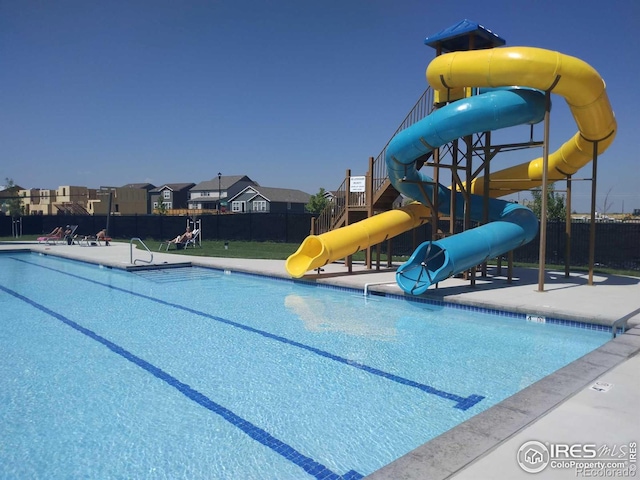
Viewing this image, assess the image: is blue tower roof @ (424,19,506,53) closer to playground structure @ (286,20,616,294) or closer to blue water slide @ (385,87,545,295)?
playground structure @ (286,20,616,294)

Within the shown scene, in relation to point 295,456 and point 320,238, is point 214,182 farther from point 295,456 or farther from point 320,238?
point 295,456

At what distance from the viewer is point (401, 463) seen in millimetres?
2977

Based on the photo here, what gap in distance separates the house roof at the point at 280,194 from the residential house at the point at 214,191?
6.88 metres

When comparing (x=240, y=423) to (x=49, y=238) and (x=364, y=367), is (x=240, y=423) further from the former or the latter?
(x=49, y=238)

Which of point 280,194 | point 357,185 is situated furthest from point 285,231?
point 280,194

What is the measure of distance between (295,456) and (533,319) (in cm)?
537

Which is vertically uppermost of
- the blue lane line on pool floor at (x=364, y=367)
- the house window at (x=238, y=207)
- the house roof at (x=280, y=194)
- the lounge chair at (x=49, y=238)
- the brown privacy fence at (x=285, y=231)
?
the house roof at (x=280, y=194)

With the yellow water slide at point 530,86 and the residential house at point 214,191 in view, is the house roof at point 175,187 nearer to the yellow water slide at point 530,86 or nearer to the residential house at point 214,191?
the residential house at point 214,191

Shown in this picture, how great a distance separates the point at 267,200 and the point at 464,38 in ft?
152

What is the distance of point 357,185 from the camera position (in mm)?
13492

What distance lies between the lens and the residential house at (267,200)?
2206 inches

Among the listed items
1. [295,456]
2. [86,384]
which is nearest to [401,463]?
[295,456]

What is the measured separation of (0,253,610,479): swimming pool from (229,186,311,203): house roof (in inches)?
1884

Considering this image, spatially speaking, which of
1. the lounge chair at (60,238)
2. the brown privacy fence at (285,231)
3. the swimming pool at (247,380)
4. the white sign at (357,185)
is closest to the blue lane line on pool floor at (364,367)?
the swimming pool at (247,380)
